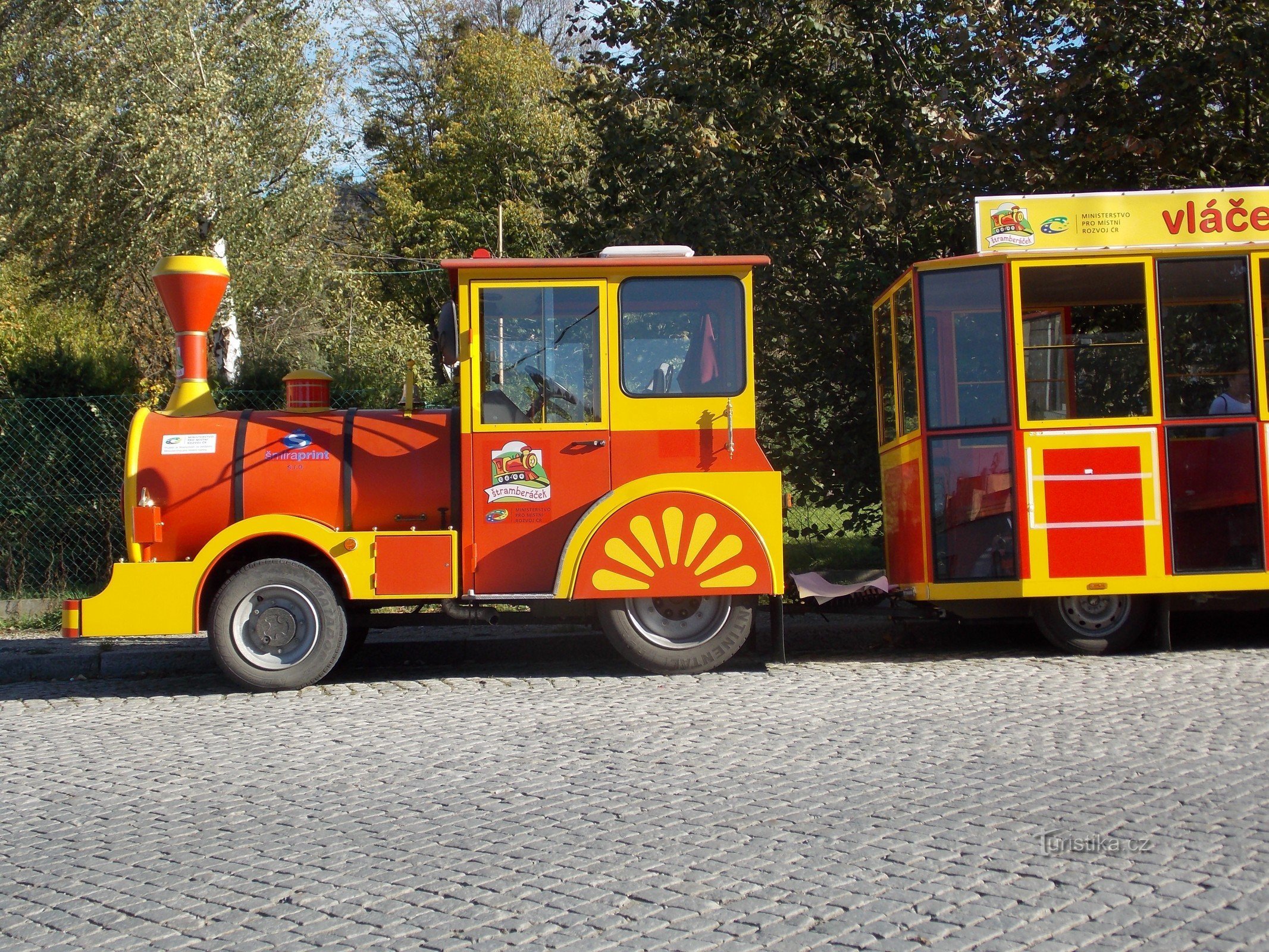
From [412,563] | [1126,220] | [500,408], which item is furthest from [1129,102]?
[412,563]

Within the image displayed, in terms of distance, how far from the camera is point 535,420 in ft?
23.8

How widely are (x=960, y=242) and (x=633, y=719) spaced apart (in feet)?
19.9

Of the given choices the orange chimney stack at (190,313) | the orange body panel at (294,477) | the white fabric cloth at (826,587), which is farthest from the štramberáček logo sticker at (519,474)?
the orange chimney stack at (190,313)

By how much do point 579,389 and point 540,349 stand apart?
13.5 inches

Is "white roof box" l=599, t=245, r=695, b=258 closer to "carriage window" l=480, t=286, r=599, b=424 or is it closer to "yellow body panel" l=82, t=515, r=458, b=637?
"carriage window" l=480, t=286, r=599, b=424

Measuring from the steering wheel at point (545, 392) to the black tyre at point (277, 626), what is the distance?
1667 millimetres

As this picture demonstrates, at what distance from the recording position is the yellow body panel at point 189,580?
22.9 ft

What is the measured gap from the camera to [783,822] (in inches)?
171

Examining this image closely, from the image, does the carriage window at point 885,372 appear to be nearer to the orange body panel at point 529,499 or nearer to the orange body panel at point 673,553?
the orange body panel at point 673,553

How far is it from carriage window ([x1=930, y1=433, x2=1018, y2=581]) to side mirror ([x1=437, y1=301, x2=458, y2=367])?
3.13 meters

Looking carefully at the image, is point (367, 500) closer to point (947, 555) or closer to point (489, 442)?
point (489, 442)

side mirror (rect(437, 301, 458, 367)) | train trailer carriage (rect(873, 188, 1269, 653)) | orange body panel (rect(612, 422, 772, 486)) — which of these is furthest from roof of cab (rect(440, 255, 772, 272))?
train trailer carriage (rect(873, 188, 1269, 653))

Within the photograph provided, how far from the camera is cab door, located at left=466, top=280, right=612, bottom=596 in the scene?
720cm

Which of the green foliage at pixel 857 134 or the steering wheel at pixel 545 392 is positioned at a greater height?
the green foliage at pixel 857 134
